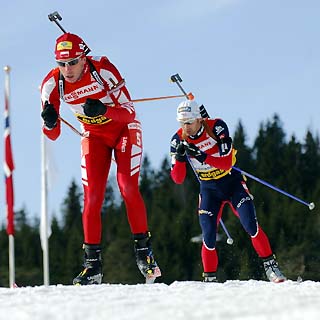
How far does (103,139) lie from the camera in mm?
8422

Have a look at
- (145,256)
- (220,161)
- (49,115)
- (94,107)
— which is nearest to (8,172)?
(49,115)

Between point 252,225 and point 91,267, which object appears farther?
point 252,225

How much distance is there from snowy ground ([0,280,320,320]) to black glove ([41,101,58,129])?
1.96m

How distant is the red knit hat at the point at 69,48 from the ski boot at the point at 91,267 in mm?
1630

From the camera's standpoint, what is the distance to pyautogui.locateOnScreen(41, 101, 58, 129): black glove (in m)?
8.13

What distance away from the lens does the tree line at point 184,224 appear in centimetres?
6600

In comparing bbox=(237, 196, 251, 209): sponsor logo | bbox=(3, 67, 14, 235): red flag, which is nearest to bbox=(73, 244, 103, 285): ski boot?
bbox=(3, 67, 14, 235): red flag

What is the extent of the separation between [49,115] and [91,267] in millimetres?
1352

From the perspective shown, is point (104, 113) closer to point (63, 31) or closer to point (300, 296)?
point (63, 31)

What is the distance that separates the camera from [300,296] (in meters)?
5.50

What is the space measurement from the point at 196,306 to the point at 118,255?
223ft

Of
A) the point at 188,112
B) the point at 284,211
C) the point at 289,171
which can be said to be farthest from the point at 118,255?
the point at 188,112

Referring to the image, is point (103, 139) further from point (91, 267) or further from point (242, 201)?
point (242, 201)

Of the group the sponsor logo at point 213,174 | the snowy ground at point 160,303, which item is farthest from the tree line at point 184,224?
the snowy ground at point 160,303
